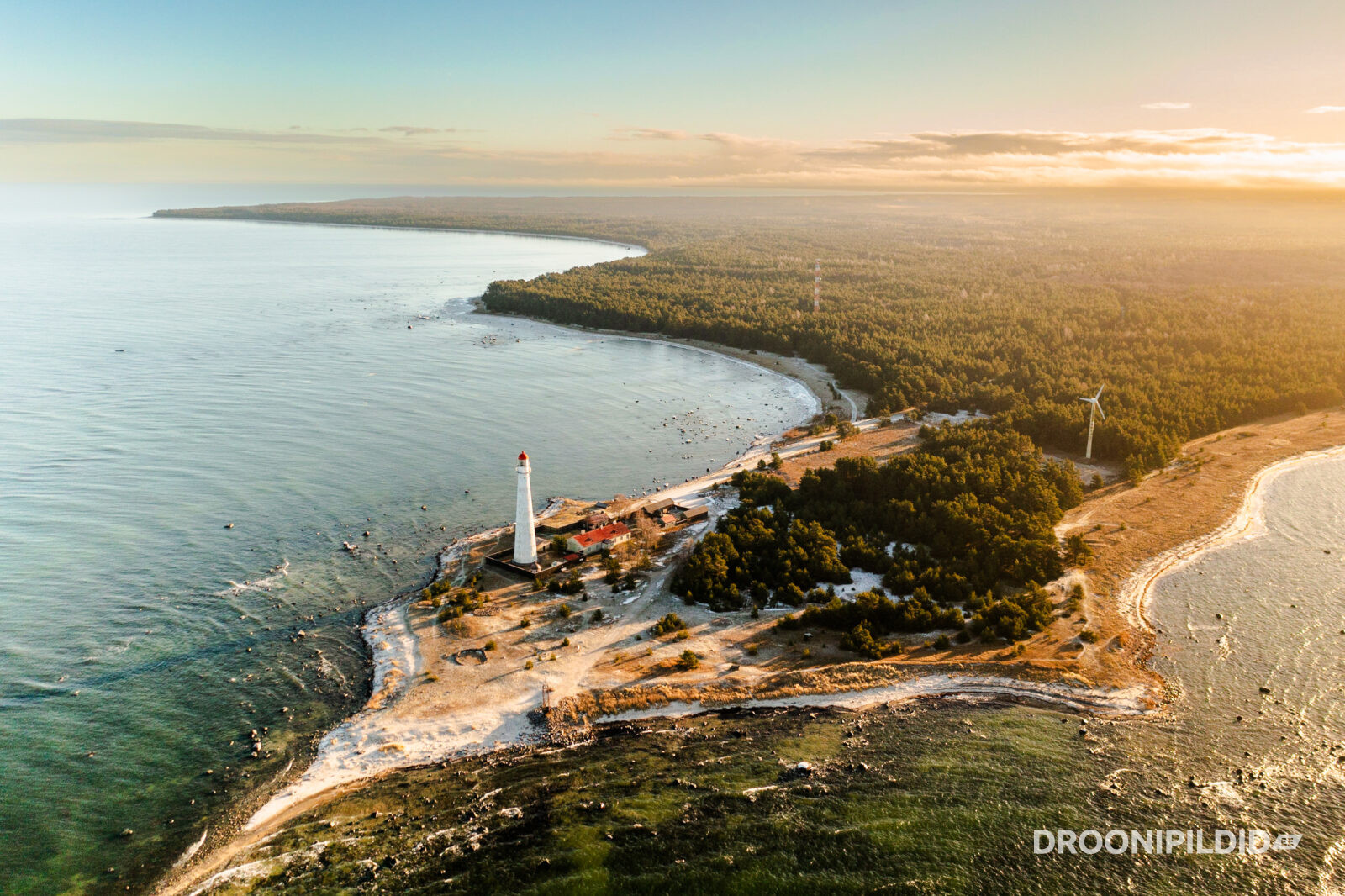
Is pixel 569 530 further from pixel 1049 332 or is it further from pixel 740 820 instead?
pixel 1049 332

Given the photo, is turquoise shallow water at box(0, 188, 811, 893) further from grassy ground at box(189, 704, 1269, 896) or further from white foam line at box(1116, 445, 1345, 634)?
white foam line at box(1116, 445, 1345, 634)

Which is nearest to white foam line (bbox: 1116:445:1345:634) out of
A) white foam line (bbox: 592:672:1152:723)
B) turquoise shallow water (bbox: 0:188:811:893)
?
white foam line (bbox: 592:672:1152:723)

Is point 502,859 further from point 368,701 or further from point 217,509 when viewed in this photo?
point 217,509

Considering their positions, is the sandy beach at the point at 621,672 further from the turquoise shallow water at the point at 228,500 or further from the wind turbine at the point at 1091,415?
the wind turbine at the point at 1091,415

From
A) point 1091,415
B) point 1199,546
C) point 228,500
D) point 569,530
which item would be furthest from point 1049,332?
point 228,500

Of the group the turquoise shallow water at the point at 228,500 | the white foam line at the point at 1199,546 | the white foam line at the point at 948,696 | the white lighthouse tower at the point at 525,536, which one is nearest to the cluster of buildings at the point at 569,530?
the white lighthouse tower at the point at 525,536

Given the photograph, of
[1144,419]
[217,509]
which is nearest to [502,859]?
[217,509]
